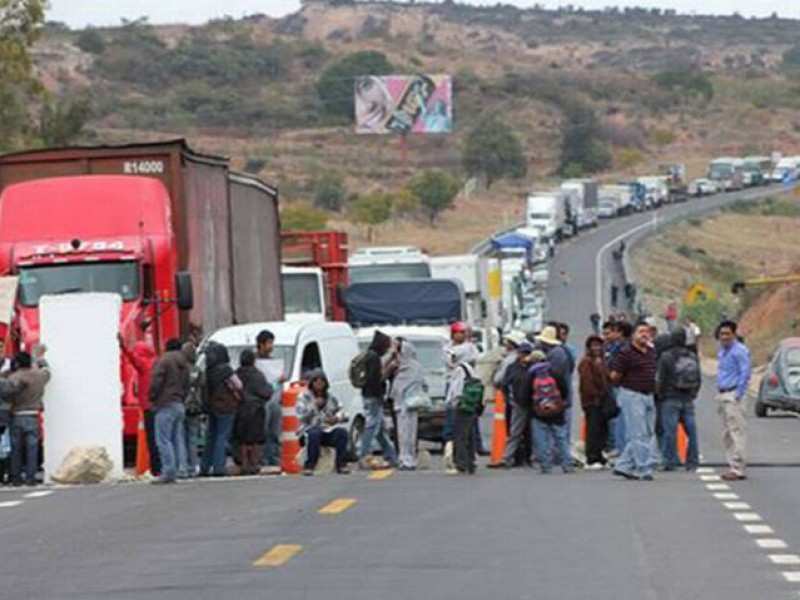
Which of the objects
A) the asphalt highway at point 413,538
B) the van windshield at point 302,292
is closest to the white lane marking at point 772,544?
the asphalt highway at point 413,538

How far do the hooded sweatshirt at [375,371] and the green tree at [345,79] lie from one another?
150 metres

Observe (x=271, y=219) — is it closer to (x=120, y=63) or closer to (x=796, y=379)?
(x=796, y=379)

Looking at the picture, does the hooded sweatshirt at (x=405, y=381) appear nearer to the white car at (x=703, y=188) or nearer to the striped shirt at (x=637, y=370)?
the striped shirt at (x=637, y=370)

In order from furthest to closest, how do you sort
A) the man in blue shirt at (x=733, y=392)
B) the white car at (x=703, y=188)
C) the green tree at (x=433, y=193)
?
1. the white car at (x=703, y=188)
2. the green tree at (x=433, y=193)
3. the man in blue shirt at (x=733, y=392)

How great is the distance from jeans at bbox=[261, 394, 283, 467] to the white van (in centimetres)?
83

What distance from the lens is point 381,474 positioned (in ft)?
93.0

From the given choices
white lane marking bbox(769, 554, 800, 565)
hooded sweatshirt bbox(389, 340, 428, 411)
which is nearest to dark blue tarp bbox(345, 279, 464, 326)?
hooded sweatshirt bbox(389, 340, 428, 411)

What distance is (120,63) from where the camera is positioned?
195625mm

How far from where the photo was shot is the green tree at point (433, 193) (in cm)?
13200

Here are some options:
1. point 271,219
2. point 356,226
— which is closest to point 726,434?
point 271,219

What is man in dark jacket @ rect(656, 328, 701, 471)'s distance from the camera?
28469 mm

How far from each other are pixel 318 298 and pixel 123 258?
13.2 metres

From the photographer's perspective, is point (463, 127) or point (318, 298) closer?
point (318, 298)

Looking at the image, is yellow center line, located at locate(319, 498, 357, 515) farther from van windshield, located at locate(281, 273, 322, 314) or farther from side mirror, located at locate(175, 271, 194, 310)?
van windshield, located at locate(281, 273, 322, 314)
